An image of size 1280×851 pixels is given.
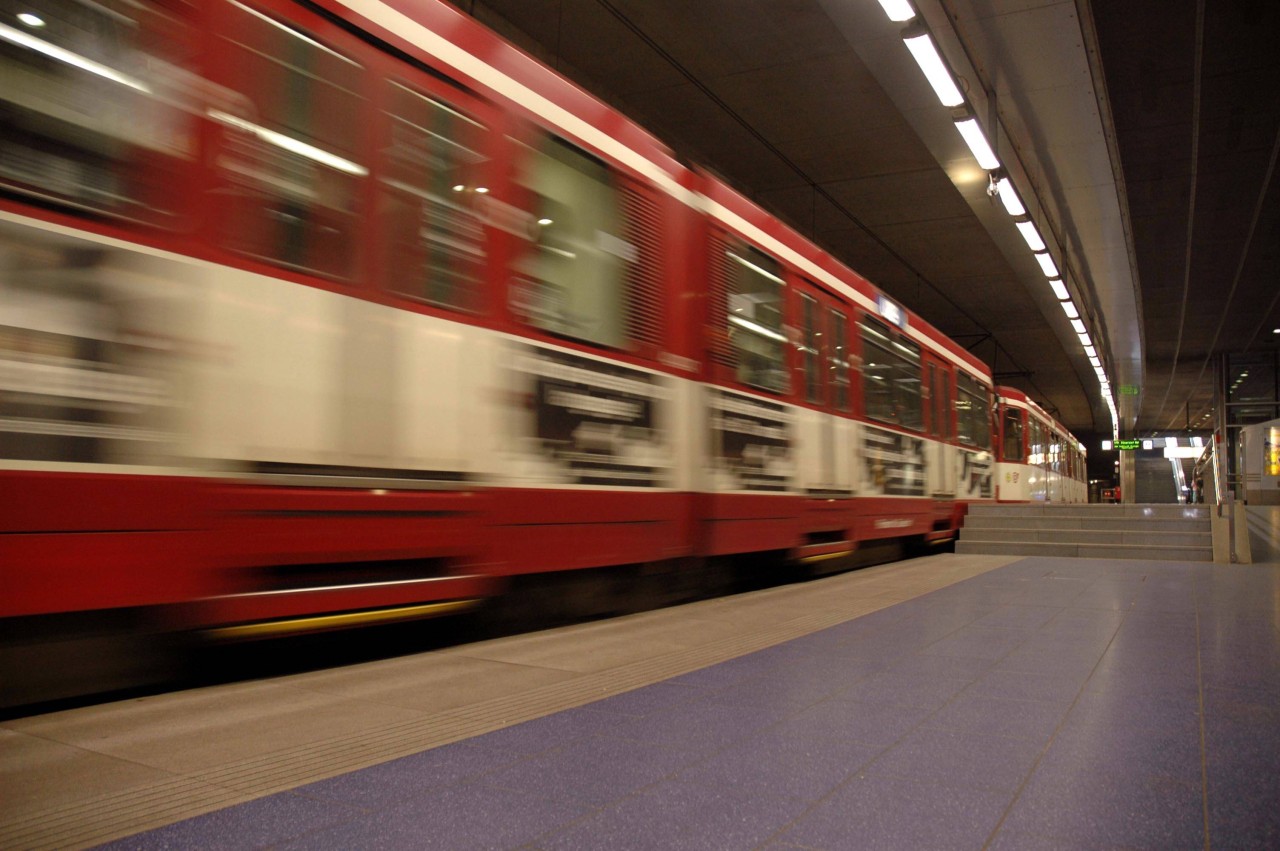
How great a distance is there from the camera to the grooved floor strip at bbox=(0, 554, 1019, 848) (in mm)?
2061

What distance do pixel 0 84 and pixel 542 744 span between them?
266 centimetres

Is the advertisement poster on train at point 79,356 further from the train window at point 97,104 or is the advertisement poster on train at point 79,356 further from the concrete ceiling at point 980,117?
the concrete ceiling at point 980,117

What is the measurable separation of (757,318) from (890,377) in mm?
3508

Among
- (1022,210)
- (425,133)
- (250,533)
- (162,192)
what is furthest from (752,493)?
(1022,210)

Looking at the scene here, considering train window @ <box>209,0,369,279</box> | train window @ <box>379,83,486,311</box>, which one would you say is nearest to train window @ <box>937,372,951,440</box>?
train window @ <box>379,83,486,311</box>

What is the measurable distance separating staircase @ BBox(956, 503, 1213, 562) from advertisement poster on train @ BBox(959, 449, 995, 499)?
0.46m

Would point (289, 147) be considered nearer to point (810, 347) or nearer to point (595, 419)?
point (595, 419)

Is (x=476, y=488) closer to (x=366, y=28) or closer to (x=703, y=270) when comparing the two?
(x=366, y=28)

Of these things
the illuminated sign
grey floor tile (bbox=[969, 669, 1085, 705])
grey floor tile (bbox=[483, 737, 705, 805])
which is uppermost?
the illuminated sign

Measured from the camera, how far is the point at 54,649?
2.91 meters

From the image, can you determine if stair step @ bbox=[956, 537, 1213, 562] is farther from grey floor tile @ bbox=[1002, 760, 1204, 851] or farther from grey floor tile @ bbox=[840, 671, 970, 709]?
grey floor tile @ bbox=[1002, 760, 1204, 851]

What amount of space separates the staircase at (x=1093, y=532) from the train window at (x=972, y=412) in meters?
1.24

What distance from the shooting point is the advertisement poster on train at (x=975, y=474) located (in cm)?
1285

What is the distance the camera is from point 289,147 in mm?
3535
